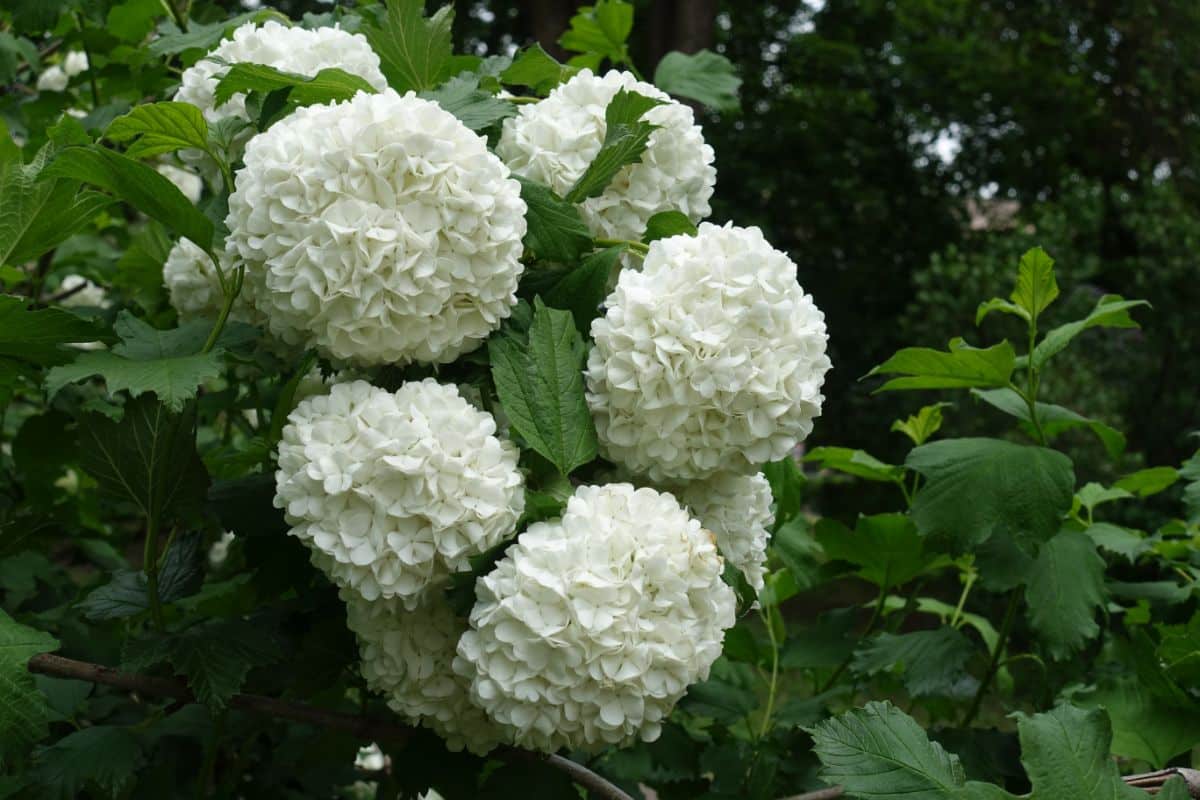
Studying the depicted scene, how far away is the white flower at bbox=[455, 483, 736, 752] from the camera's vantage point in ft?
3.49

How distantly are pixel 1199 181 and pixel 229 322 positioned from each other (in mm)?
8172

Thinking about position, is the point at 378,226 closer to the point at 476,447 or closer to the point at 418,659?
the point at 476,447

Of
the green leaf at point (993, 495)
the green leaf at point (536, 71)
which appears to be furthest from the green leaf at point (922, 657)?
the green leaf at point (536, 71)

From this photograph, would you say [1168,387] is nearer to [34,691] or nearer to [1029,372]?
[1029,372]

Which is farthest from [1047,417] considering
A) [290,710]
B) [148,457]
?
[148,457]

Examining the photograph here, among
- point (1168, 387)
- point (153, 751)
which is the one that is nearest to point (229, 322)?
point (153, 751)

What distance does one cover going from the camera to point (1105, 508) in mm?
6625

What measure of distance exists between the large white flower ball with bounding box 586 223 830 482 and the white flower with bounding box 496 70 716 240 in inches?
7.0

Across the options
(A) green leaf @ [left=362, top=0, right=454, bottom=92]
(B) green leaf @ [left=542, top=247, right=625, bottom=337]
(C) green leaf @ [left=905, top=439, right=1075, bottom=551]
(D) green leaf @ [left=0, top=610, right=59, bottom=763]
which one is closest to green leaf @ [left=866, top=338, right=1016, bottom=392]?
(C) green leaf @ [left=905, top=439, right=1075, bottom=551]

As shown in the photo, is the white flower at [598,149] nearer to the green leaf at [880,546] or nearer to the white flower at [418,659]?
the white flower at [418,659]

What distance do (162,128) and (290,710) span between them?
65 cm

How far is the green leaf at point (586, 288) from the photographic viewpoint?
4.18ft

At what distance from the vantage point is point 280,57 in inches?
55.2

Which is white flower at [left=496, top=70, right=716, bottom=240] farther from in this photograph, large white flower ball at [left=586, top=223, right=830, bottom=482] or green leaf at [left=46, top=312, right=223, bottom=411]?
green leaf at [left=46, top=312, right=223, bottom=411]
